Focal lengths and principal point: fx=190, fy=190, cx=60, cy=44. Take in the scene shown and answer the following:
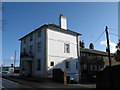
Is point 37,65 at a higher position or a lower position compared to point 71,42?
lower

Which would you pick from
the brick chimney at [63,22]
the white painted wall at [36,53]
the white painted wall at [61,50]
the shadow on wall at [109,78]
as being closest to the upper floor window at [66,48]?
the white painted wall at [61,50]

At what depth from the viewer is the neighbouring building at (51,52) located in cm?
3128

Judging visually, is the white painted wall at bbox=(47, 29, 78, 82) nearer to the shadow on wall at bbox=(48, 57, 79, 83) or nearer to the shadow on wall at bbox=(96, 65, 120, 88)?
the shadow on wall at bbox=(48, 57, 79, 83)

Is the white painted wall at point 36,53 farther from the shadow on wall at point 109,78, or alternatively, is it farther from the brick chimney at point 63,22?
the shadow on wall at point 109,78

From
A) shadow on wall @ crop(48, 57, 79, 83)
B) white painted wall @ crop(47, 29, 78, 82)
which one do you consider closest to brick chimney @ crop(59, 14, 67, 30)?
white painted wall @ crop(47, 29, 78, 82)

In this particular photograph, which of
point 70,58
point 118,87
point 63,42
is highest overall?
point 63,42

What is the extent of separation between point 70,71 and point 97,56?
12.2 metres

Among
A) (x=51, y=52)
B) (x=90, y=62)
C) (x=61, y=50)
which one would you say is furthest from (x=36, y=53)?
(x=90, y=62)

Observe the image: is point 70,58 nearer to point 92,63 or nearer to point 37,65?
point 37,65

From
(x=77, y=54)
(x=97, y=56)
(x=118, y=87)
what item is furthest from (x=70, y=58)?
(x=118, y=87)

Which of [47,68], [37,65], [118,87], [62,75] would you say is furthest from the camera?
[37,65]

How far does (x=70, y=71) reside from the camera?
113 ft

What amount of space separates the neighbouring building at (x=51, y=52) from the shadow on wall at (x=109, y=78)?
9194mm

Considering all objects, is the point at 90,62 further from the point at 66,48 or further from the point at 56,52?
the point at 56,52
